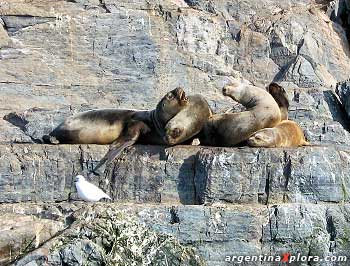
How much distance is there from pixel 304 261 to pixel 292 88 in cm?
786

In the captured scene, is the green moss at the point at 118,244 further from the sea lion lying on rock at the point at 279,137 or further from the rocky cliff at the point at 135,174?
the sea lion lying on rock at the point at 279,137

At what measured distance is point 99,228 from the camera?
9812 mm

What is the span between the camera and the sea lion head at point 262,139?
11281 millimetres

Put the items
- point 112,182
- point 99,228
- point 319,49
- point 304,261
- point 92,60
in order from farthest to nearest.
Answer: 1. point 319,49
2. point 92,60
3. point 112,182
4. point 304,261
5. point 99,228

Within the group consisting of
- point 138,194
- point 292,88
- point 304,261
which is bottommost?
point 304,261

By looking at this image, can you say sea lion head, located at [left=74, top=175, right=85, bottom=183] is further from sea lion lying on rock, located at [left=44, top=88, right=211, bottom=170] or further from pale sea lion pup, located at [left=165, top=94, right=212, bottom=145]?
pale sea lion pup, located at [left=165, top=94, right=212, bottom=145]

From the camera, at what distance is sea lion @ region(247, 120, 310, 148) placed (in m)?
11.3

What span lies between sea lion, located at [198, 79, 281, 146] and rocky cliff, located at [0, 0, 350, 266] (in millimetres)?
642

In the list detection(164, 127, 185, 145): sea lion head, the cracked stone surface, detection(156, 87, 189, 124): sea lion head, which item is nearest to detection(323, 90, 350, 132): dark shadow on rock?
detection(156, 87, 189, 124): sea lion head

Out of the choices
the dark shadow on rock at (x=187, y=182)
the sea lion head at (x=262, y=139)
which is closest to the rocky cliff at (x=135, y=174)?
the dark shadow on rock at (x=187, y=182)

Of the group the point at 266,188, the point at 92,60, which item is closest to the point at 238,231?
the point at 266,188

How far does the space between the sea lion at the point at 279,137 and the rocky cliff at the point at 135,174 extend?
0.39m

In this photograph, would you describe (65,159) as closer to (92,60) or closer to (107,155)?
(107,155)

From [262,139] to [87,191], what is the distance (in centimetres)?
208
